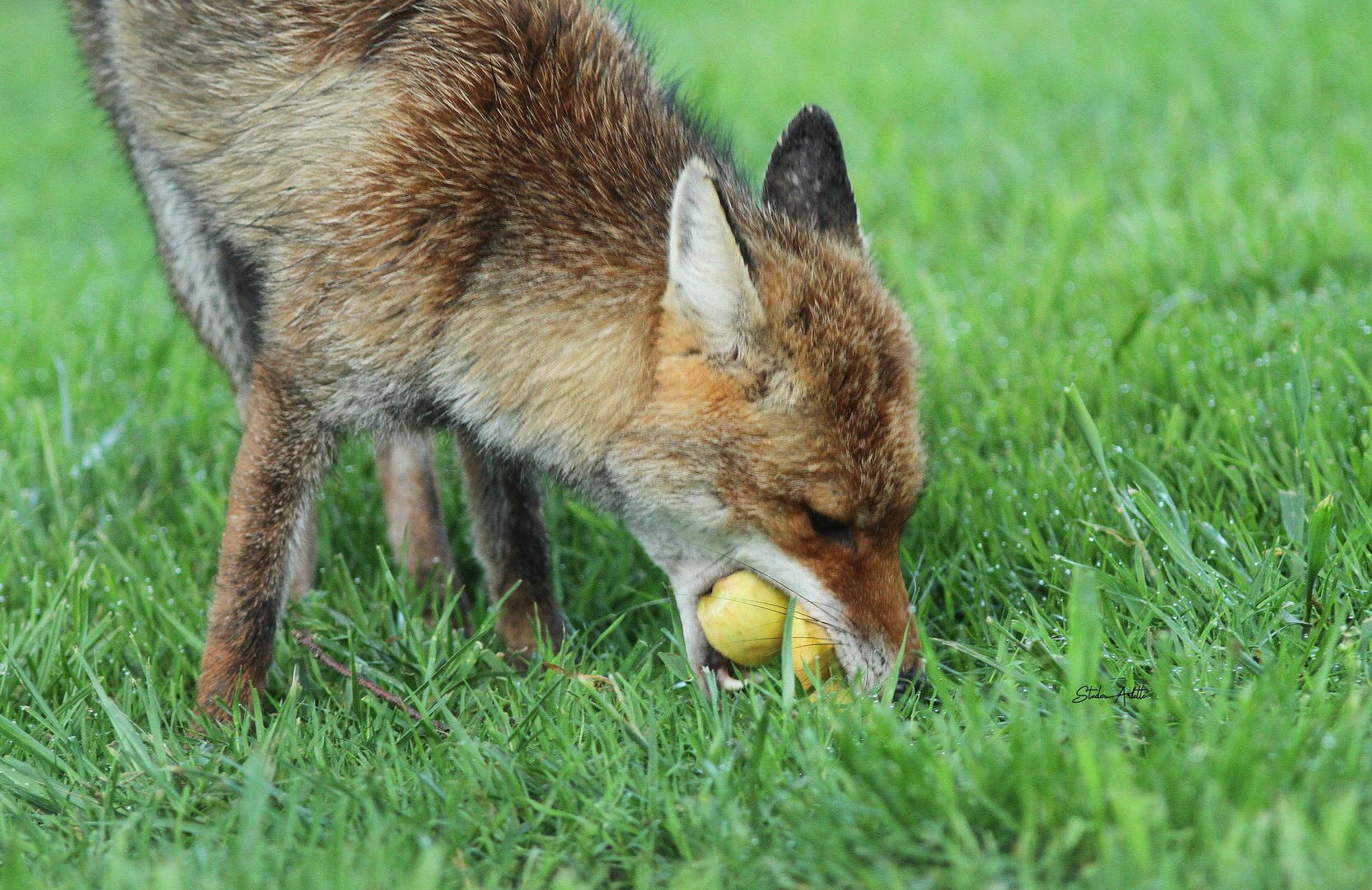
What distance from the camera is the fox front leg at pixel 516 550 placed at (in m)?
Answer: 4.12

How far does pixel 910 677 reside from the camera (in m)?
3.11

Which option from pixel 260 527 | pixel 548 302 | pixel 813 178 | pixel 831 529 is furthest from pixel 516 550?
pixel 813 178

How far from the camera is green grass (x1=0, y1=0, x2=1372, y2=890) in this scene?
7.29 feet

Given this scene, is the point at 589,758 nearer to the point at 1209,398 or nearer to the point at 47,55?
the point at 1209,398

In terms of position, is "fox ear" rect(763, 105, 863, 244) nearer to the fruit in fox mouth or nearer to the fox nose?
the fruit in fox mouth

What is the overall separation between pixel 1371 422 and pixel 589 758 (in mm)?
2597

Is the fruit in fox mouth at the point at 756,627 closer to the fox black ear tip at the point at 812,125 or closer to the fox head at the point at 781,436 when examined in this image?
the fox head at the point at 781,436

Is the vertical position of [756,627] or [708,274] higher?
[708,274]

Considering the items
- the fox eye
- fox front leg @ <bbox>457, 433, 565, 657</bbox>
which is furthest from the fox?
fox front leg @ <bbox>457, 433, 565, 657</bbox>

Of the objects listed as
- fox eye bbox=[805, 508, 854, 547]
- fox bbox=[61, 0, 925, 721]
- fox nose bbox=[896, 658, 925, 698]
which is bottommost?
fox nose bbox=[896, 658, 925, 698]

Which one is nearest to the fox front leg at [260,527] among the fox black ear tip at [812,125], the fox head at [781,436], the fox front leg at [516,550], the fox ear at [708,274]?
the fox front leg at [516,550]

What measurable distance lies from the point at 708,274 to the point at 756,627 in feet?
3.21

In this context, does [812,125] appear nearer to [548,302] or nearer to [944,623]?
[548,302]

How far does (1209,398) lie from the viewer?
4031 millimetres
